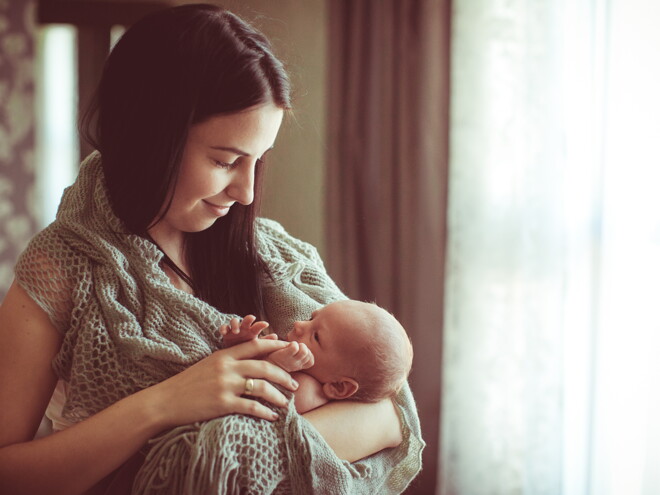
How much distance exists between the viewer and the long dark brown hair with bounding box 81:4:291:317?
49.3 inches

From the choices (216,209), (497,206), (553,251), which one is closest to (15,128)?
(497,206)

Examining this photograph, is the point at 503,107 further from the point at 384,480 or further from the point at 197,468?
the point at 197,468

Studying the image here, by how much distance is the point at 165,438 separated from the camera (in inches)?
45.6

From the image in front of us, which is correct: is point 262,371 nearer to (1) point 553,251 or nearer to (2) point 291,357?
(2) point 291,357

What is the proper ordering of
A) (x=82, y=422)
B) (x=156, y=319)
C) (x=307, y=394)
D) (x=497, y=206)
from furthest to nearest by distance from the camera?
1. (x=497, y=206)
2. (x=307, y=394)
3. (x=156, y=319)
4. (x=82, y=422)

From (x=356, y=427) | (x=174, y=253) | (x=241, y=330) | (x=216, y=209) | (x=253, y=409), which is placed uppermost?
(x=216, y=209)

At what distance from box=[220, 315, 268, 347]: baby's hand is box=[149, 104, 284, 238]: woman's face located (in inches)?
10.1

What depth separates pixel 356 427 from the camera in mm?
1335

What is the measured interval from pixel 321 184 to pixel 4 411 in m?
2.24

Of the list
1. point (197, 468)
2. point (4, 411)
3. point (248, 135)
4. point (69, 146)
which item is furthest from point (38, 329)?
point (69, 146)

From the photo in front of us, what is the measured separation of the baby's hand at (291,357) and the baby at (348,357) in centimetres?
7

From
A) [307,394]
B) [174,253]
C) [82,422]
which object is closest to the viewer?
[82,422]

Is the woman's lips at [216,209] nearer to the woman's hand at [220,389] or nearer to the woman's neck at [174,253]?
the woman's neck at [174,253]

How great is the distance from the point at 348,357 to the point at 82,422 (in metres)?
0.54
